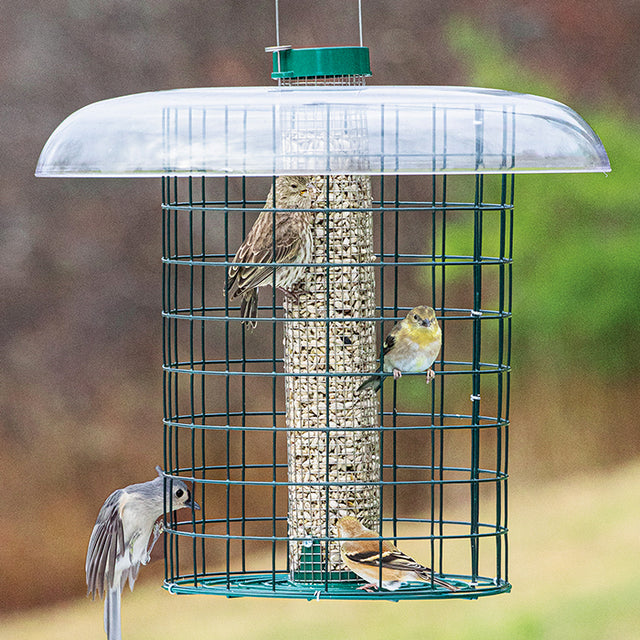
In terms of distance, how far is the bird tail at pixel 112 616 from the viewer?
5730mm

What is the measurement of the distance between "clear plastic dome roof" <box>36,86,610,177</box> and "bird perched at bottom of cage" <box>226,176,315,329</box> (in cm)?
57

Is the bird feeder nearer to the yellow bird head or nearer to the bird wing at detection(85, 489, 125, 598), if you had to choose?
the yellow bird head

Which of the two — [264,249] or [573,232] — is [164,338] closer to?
[264,249]

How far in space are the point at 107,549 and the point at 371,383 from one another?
1584 millimetres

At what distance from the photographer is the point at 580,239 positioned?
492 inches

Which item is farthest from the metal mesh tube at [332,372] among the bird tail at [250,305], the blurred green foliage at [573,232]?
the blurred green foliage at [573,232]

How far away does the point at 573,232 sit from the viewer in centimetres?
1252

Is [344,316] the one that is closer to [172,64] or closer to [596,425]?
[172,64]

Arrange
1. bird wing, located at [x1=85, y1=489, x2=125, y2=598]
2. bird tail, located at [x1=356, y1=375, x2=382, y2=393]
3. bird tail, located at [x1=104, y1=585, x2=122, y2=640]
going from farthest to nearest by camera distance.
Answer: bird wing, located at [x1=85, y1=489, x2=125, y2=598] < bird tail, located at [x1=104, y1=585, x2=122, y2=640] < bird tail, located at [x1=356, y1=375, x2=382, y2=393]

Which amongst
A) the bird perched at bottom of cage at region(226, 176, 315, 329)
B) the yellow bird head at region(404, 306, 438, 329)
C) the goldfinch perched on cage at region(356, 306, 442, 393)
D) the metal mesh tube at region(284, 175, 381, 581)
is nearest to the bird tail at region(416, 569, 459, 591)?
the metal mesh tube at region(284, 175, 381, 581)

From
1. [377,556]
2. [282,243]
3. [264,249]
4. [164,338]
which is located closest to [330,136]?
[282,243]

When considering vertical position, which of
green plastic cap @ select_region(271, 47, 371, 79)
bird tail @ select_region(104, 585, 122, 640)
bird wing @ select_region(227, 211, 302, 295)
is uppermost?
green plastic cap @ select_region(271, 47, 371, 79)

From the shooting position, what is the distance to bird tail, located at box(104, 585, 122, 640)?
573 cm

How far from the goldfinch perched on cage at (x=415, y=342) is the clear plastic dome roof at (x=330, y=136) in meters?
0.92
